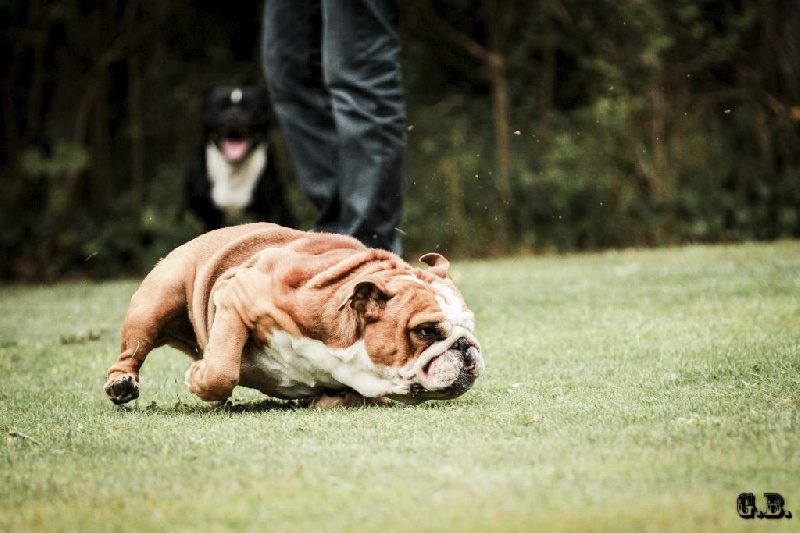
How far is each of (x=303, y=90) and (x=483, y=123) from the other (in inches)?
207

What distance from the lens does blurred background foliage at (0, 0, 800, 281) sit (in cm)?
866

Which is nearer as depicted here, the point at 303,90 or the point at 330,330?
the point at 330,330

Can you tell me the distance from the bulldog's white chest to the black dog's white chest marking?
12.6ft

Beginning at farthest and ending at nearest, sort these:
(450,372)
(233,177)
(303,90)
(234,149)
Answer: (234,149) < (233,177) < (303,90) < (450,372)

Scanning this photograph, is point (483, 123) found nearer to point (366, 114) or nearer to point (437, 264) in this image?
point (366, 114)

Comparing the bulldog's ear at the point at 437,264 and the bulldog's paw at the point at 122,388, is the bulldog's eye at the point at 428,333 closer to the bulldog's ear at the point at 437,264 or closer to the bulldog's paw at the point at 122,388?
the bulldog's ear at the point at 437,264

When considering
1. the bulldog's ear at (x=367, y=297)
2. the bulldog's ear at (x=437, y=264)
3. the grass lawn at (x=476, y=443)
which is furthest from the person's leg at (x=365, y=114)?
the bulldog's ear at (x=367, y=297)

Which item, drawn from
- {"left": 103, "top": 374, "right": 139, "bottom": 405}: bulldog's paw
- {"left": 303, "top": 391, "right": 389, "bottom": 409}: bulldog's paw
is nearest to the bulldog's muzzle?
{"left": 303, "top": 391, "right": 389, "bottom": 409}: bulldog's paw

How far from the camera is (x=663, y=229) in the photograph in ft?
28.0

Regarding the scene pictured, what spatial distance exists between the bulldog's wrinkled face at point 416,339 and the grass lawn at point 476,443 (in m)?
0.10

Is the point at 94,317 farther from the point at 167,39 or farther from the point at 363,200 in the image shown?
the point at 167,39

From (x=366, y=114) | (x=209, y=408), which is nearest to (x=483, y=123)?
(x=366, y=114)

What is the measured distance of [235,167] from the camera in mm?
7000

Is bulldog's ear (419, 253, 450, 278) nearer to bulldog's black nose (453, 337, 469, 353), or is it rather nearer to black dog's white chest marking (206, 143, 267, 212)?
bulldog's black nose (453, 337, 469, 353)
